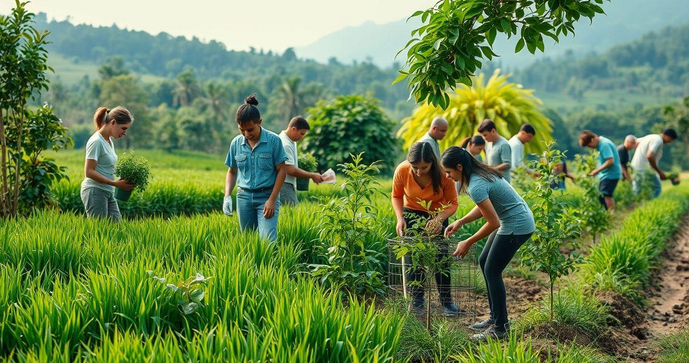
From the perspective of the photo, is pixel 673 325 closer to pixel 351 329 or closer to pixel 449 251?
pixel 449 251

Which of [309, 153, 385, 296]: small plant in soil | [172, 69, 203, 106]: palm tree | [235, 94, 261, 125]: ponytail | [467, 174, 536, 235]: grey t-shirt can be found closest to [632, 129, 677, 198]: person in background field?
[467, 174, 536, 235]: grey t-shirt

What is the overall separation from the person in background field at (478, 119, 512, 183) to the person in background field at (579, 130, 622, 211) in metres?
2.46

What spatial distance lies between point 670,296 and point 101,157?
21.1 ft

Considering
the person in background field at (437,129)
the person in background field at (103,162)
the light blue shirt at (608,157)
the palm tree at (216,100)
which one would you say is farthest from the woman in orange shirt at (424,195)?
the palm tree at (216,100)

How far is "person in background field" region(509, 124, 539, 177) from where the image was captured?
28.9ft

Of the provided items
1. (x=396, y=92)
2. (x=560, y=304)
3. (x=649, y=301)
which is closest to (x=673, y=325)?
(x=649, y=301)

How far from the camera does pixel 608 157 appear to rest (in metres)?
10.1

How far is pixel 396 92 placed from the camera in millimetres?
138125

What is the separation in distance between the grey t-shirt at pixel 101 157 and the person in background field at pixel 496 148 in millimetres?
4365

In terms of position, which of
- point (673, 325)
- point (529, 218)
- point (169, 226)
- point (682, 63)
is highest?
point (682, 63)

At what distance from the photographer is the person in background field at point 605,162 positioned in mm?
10062

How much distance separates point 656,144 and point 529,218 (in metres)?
8.62

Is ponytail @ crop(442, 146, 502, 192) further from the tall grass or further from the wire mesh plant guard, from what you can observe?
the tall grass

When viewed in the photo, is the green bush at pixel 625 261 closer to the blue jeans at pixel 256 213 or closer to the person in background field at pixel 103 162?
the blue jeans at pixel 256 213
